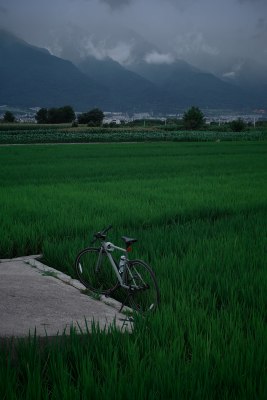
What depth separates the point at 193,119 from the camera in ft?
271

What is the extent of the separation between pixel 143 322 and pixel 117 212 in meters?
5.53

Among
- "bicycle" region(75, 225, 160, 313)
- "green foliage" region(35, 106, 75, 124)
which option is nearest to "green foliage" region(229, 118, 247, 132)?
"green foliage" region(35, 106, 75, 124)

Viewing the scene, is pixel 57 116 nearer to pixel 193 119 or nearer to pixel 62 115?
pixel 62 115

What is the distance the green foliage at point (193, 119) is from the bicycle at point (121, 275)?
7840 cm

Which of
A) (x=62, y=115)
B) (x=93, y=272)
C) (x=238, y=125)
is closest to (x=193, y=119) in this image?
(x=238, y=125)

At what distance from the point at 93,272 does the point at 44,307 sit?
3.92 feet

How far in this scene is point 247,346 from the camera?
3.12 m

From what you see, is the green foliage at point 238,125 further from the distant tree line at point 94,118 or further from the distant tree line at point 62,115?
the distant tree line at point 62,115

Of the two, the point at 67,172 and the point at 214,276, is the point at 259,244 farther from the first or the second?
the point at 67,172

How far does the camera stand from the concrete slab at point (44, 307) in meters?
3.86

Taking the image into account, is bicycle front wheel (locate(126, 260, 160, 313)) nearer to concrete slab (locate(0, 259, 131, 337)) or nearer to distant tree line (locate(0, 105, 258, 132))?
concrete slab (locate(0, 259, 131, 337))

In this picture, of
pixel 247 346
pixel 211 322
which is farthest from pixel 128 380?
pixel 211 322

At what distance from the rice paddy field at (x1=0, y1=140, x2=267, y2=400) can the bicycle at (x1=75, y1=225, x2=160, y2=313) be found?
21 cm

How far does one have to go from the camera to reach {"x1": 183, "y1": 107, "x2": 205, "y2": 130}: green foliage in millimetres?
82250
